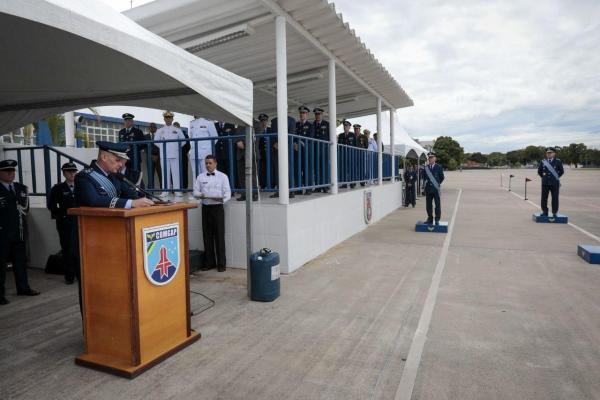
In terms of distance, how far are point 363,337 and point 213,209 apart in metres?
3.33

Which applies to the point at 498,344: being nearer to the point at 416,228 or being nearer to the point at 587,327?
the point at 587,327

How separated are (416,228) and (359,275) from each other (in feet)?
15.3

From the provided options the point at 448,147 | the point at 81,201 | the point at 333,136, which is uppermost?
the point at 448,147

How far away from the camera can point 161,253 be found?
333 cm

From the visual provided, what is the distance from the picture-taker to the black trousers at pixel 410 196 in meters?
16.3

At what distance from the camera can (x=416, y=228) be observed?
10211 mm

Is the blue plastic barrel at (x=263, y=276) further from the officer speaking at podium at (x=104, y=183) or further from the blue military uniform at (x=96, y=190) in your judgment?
the blue military uniform at (x=96, y=190)

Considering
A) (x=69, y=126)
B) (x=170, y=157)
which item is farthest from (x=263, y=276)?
(x=69, y=126)

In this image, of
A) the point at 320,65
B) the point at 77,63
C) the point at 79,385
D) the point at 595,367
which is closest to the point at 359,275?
the point at 595,367

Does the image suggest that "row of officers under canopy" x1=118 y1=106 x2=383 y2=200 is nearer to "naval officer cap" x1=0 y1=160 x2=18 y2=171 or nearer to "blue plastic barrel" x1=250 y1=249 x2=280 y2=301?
"blue plastic barrel" x1=250 y1=249 x2=280 y2=301

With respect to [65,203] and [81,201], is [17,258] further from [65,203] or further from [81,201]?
[81,201]

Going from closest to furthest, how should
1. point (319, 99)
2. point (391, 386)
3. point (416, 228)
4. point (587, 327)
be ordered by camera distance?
point (391, 386) → point (587, 327) → point (416, 228) → point (319, 99)

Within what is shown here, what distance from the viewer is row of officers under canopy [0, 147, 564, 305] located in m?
3.26

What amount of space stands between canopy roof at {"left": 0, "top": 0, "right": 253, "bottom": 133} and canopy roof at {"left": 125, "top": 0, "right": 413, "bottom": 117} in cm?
210
